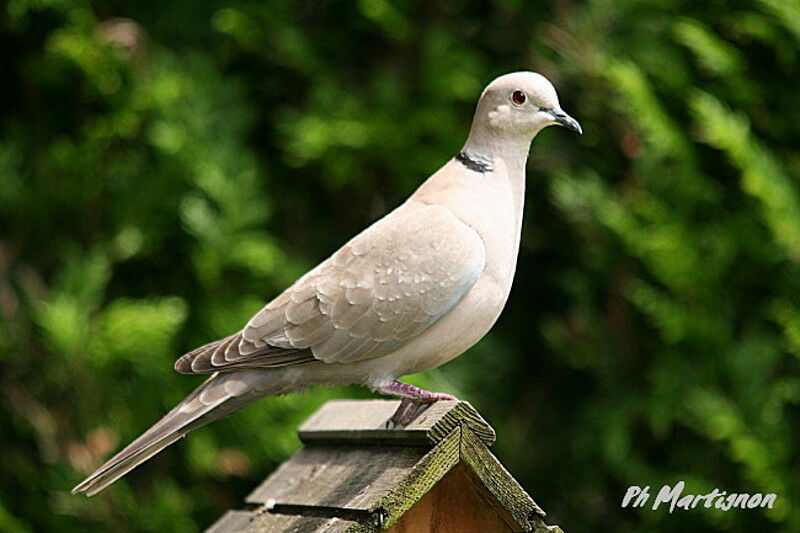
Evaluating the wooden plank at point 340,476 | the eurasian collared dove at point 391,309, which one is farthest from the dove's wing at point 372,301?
the wooden plank at point 340,476

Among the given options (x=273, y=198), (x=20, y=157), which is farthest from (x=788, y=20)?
(x=20, y=157)

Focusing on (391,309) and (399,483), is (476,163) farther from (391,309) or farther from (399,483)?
(399,483)

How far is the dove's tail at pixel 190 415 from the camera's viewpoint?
2.01m

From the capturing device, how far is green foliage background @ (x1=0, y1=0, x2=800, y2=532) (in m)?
3.58

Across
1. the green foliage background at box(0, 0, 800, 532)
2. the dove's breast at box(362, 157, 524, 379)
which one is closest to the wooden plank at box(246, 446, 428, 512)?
the dove's breast at box(362, 157, 524, 379)

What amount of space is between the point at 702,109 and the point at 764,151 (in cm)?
44

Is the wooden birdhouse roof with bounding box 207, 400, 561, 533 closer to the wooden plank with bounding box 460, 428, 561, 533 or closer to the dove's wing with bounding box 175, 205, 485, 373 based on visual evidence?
the wooden plank with bounding box 460, 428, 561, 533

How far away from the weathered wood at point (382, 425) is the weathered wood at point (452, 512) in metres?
0.13

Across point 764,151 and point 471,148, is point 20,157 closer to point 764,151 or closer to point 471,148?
point 471,148

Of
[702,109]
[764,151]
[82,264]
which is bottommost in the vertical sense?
[764,151]

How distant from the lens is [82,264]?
3.80 metres

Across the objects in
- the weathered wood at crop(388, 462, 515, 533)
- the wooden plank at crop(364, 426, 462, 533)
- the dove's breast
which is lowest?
the weathered wood at crop(388, 462, 515, 533)

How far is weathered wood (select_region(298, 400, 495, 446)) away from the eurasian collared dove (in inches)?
2.8

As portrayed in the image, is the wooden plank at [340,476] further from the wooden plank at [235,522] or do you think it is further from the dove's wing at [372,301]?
the dove's wing at [372,301]
